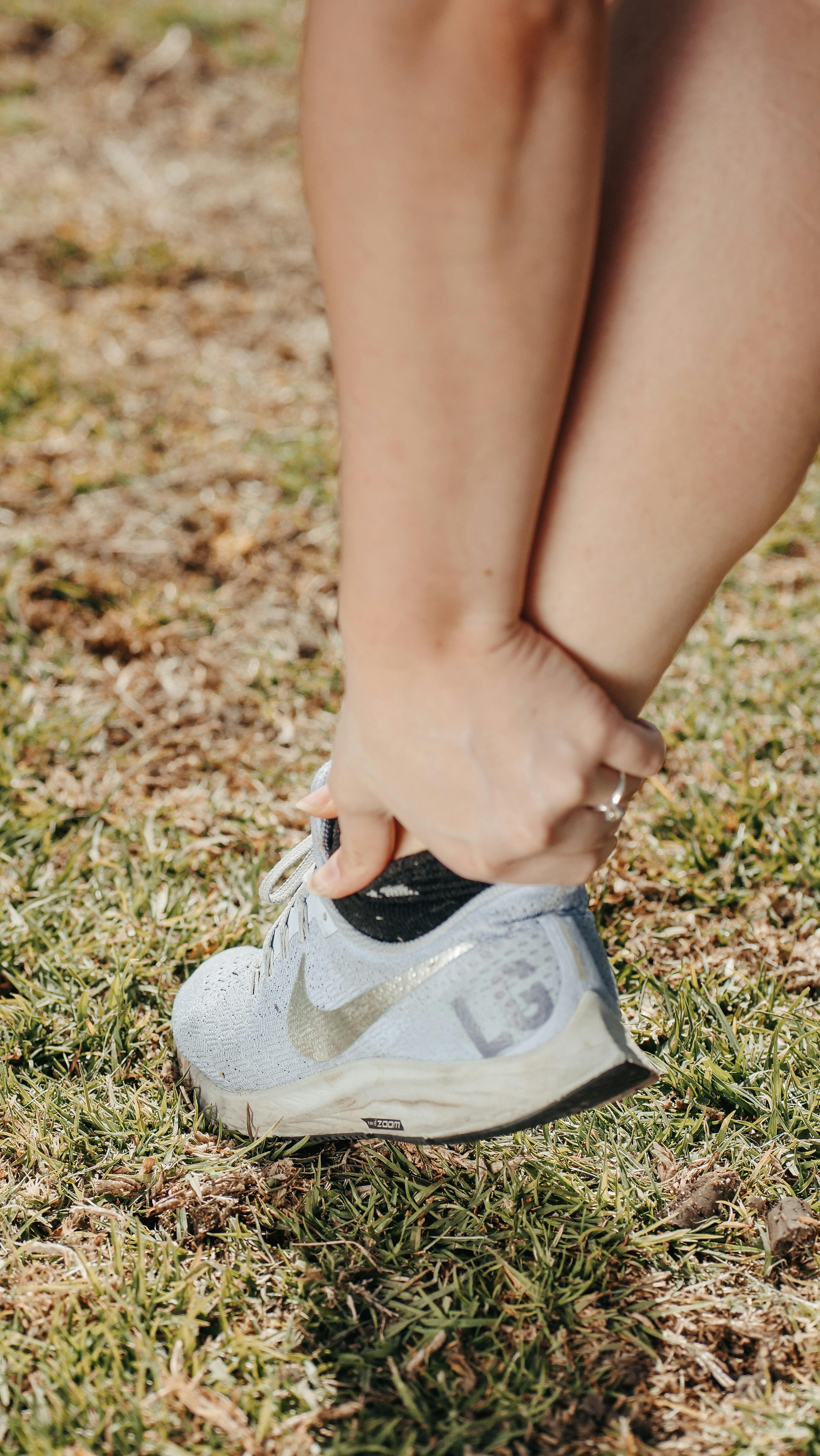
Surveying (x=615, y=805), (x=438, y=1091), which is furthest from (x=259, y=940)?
(x=615, y=805)

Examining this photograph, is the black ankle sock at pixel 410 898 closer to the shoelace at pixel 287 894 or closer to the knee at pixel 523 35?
the shoelace at pixel 287 894

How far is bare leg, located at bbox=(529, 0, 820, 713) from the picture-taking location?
0.84 meters

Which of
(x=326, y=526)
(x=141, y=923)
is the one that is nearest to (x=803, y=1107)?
(x=141, y=923)

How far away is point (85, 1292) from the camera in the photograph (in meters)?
1.12

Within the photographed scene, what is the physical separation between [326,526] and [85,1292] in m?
1.74

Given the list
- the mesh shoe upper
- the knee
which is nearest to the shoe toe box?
the mesh shoe upper

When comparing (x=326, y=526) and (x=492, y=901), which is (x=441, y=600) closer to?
(x=492, y=901)

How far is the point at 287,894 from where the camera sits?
1.35 meters

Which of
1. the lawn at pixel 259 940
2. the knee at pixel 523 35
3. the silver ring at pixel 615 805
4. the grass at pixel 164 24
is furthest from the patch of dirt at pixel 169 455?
the knee at pixel 523 35

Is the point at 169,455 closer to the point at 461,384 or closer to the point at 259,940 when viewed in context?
the point at 259,940

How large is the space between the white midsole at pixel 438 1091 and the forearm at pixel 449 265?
40 cm

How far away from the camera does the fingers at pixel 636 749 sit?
96cm

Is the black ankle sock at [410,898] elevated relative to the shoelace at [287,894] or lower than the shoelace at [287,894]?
elevated

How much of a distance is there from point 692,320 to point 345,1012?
774 millimetres
